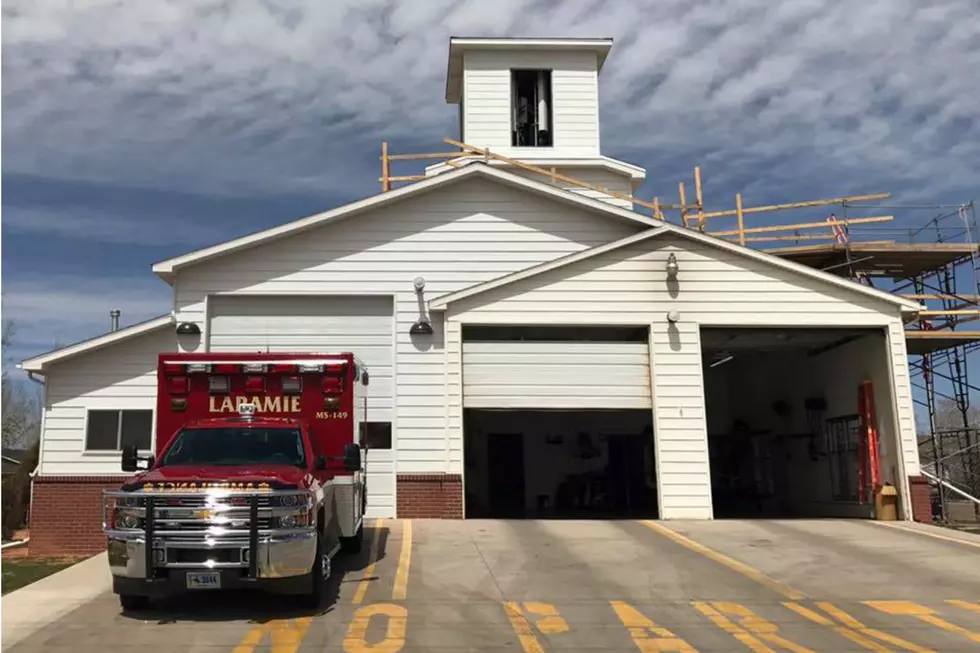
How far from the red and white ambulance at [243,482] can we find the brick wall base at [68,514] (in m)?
7.10

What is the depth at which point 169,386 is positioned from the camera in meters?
11.1

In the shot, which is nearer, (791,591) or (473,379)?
(791,591)

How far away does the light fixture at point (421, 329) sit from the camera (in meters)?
17.5

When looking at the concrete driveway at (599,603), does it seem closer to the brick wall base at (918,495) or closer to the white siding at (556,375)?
the brick wall base at (918,495)

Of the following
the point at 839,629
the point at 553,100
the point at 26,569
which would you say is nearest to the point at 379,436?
the point at 26,569

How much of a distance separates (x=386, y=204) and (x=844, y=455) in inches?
478

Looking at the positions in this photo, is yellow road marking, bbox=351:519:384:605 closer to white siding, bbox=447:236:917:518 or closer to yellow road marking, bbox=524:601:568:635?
yellow road marking, bbox=524:601:568:635

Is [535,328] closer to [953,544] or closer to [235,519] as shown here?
[953,544]

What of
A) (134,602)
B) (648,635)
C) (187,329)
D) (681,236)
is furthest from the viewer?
(681,236)

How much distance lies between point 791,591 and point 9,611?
8865mm

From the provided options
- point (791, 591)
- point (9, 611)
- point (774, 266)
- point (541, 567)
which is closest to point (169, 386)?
point (9, 611)

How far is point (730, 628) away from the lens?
8531mm

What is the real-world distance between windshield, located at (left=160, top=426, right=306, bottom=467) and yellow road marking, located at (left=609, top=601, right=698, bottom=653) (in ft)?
12.9

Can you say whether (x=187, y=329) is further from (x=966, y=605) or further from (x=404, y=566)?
(x=966, y=605)
